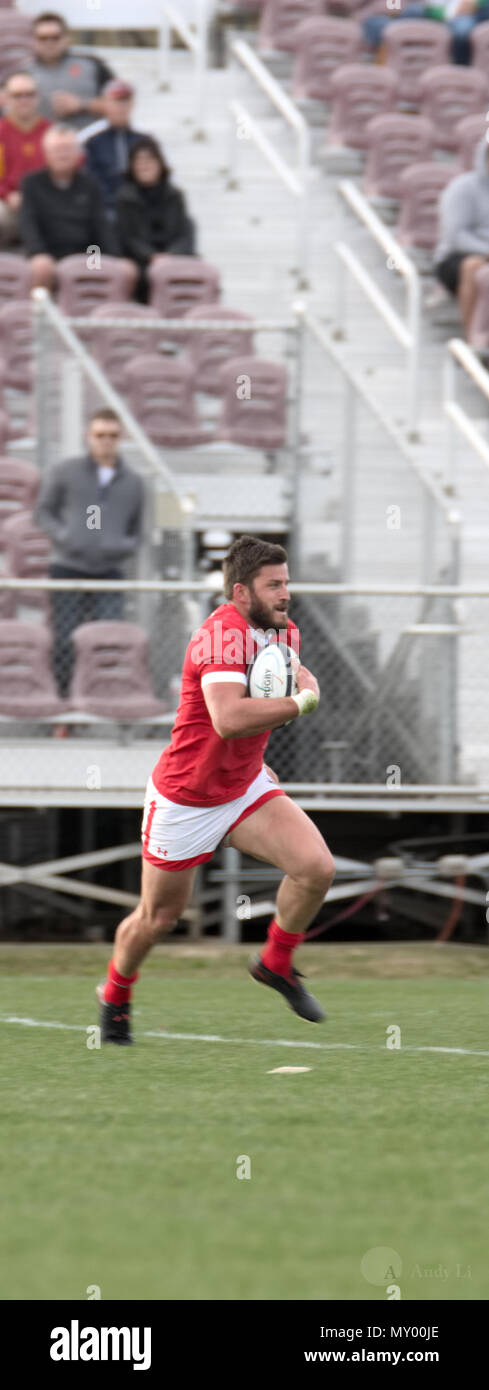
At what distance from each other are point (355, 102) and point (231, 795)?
11.1 metres

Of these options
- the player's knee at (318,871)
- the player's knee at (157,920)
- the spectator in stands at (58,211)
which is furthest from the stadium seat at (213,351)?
the player's knee at (157,920)

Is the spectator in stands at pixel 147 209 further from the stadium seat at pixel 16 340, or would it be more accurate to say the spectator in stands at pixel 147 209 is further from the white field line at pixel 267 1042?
the white field line at pixel 267 1042

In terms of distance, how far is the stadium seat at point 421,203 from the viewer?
50.7 ft

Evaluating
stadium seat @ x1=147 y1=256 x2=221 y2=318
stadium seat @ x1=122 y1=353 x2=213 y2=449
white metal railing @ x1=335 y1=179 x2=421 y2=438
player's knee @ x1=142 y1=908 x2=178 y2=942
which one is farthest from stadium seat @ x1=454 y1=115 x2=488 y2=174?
player's knee @ x1=142 y1=908 x2=178 y2=942

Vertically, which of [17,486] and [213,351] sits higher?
[213,351]

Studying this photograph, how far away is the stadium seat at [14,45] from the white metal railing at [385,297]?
2899 mm

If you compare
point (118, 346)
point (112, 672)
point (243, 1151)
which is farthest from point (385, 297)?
point (243, 1151)

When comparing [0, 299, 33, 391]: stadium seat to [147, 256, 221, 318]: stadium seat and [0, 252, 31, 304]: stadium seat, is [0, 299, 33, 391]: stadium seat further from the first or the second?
[147, 256, 221, 318]: stadium seat

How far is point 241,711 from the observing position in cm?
636

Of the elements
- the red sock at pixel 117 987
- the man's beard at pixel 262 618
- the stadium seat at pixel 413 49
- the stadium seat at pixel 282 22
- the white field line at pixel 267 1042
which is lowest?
the white field line at pixel 267 1042

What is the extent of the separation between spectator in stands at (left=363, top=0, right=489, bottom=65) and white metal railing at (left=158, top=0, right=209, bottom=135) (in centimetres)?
153

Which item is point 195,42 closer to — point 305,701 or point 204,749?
point 204,749

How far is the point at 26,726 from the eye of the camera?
417 inches
